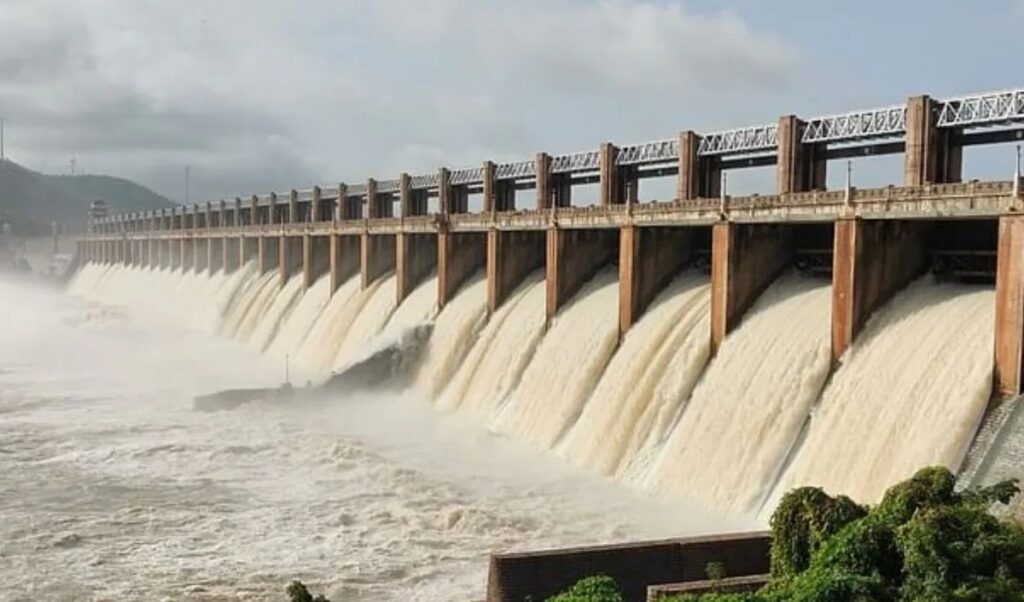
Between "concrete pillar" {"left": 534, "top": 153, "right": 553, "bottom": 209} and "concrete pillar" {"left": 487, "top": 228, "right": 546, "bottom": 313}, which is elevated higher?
"concrete pillar" {"left": 534, "top": 153, "right": 553, "bottom": 209}

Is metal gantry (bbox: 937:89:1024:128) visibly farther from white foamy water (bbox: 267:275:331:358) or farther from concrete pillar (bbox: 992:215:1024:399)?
white foamy water (bbox: 267:275:331:358)

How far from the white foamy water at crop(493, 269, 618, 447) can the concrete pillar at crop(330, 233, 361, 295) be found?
22834 millimetres

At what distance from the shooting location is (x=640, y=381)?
89.5 ft

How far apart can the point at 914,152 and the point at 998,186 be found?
4950mm

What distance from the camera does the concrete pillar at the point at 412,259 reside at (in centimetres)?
4675

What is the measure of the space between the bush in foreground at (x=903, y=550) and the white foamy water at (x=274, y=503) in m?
6.25

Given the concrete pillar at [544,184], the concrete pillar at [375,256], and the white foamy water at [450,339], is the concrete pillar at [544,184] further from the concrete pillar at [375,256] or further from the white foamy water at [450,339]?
the concrete pillar at [375,256]

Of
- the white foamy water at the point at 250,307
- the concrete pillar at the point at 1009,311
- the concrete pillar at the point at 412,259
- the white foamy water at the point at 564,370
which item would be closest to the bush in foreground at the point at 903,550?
the concrete pillar at the point at 1009,311

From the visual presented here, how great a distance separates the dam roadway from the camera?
858 inches

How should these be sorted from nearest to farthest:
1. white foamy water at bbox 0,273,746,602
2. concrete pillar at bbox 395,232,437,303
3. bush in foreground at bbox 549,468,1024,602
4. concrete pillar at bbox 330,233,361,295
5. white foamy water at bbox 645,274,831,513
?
bush in foreground at bbox 549,468,1024,602
white foamy water at bbox 0,273,746,602
white foamy water at bbox 645,274,831,513
concrete pillar at bbox 395,232,437,303
concrete pillar at bbox 330,233,361,295

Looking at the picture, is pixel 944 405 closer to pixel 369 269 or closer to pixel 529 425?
pixel 529 425

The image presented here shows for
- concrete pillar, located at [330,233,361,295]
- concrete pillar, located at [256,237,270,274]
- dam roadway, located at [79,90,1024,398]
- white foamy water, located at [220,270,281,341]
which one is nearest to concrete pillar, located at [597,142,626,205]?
dam roadway, located at [79,90,1024,398]

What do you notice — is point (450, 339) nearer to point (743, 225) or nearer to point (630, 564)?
point (743, 225)

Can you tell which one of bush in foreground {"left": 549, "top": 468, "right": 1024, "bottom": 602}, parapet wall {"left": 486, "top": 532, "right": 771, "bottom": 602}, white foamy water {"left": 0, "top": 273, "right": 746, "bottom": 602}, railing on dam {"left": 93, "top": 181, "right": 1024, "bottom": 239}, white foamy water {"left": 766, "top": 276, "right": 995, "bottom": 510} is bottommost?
white foamy water {"left": 0, "top": 273, "right": 746, "bottom": 602}
